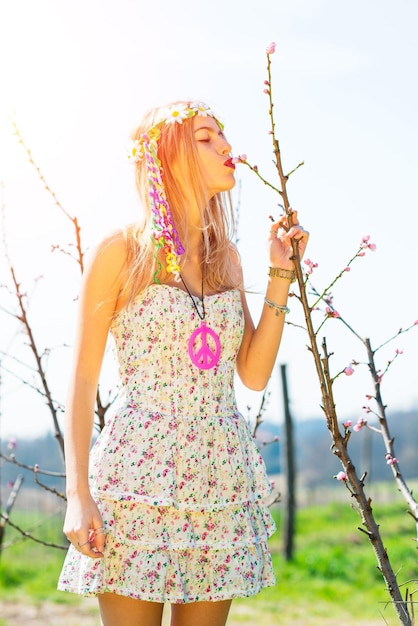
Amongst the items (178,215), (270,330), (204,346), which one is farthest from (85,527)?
(178,215)

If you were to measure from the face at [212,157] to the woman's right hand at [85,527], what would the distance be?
2.74 ft

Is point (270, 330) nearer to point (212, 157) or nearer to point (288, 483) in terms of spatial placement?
point (212, 157)

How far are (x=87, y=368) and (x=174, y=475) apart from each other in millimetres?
322

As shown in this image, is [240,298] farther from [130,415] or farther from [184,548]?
[184,548]

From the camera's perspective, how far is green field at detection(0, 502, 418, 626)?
6.16 metres

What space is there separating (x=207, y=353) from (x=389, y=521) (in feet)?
29.3

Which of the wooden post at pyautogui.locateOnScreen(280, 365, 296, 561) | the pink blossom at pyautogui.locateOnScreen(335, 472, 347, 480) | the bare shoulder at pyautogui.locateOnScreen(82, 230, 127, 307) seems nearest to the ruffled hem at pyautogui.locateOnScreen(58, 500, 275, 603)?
the pink blossom at pyautogui.locateOnScreen(335, 472, 347, 480)

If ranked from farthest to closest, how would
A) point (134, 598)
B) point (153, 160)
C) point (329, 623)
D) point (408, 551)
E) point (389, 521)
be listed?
1. point (389, 521)
2. point (408, 551)
3. point (329, 623)
4. point (153, 160)
5. point (134, 598)

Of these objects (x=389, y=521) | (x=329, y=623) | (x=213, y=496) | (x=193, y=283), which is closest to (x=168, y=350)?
(x=193, y=283)

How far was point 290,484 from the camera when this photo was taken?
27.9 feet

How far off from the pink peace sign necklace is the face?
1.03 ft

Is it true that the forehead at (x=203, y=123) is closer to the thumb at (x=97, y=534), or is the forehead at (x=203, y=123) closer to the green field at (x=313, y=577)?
the thumb at (x=97, y=534)

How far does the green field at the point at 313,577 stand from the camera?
6.16 m

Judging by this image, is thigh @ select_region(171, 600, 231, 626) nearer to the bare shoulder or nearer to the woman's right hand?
the woman's right hand
